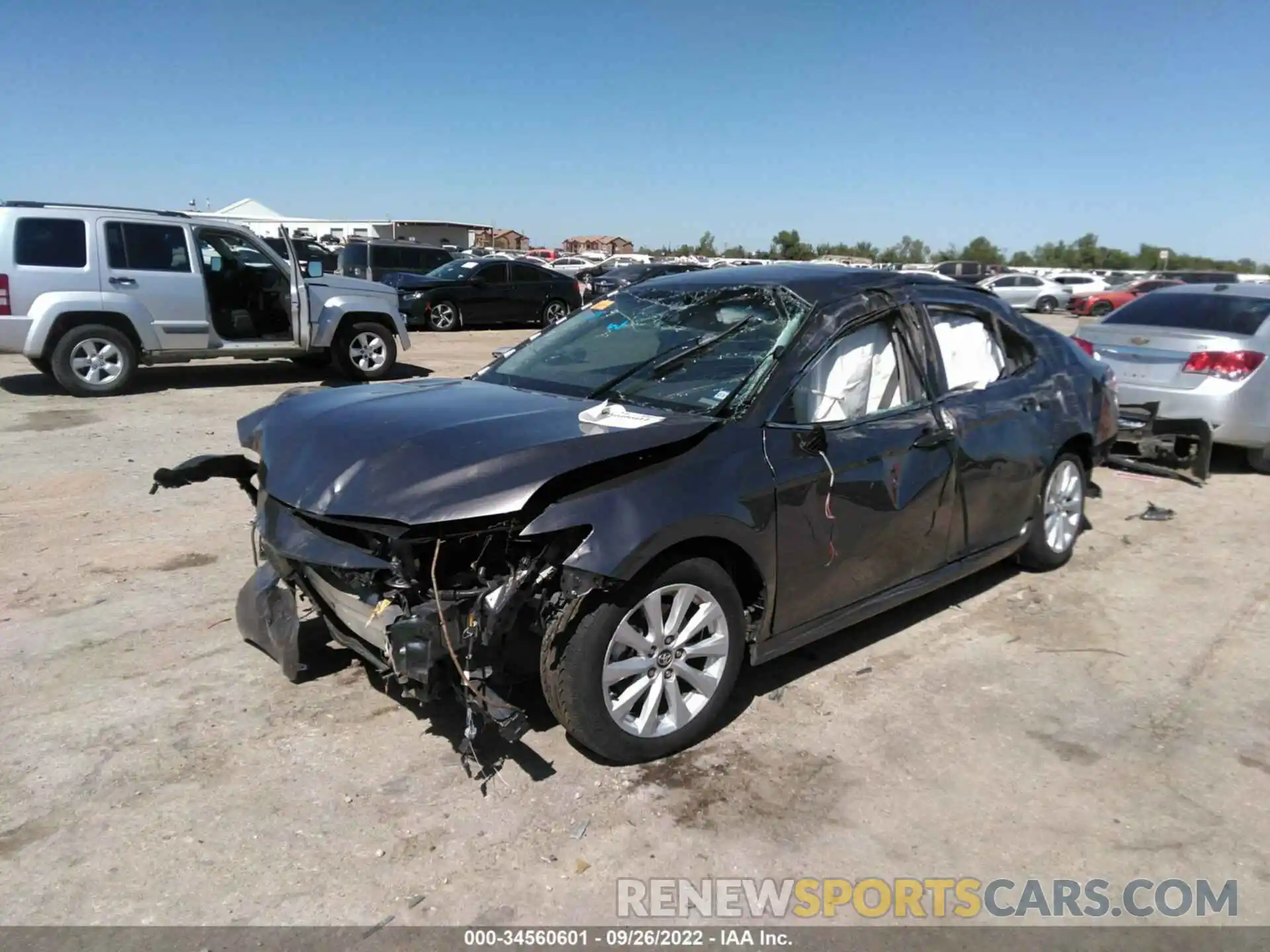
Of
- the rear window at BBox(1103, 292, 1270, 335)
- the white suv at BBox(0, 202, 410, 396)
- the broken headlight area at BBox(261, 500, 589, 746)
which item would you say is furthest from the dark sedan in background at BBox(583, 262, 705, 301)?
the broken headlight area at BBox(261, 500, 589, 746)

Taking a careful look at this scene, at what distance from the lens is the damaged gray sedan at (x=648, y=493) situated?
3.05 metres

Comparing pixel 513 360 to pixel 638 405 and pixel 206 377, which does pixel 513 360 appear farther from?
pixel 206 377

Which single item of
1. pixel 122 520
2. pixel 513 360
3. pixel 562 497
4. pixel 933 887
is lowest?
pixel 933 887

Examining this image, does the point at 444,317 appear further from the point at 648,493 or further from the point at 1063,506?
the point at 648,493

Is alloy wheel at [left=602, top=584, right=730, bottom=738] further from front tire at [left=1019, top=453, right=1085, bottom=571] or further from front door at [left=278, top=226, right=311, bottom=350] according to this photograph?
front door at [left=278, top=226, right=311, bottom=350]

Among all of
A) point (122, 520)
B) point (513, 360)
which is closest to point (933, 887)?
point (513, 360)

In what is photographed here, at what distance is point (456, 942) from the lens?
2.54 meters

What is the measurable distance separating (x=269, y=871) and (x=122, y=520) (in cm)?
397

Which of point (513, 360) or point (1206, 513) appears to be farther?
point (1206, 513)

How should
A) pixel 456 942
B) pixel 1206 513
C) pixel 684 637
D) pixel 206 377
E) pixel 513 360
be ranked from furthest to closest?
pixel 206 377 → pixel 1206 513 → pixel 513 360 → pixel 684 637 → pixel 456 942

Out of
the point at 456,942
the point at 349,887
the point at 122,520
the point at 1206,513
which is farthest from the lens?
the point at 1206,513

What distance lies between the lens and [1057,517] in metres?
5.43

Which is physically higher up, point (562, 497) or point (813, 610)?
point (562, 497)
